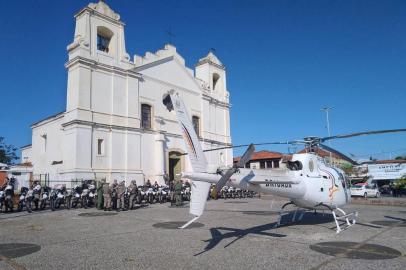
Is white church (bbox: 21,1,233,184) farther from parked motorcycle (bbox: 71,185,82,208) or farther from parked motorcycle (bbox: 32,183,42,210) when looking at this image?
parked motorcycle (bbox: 32,183,42,210)

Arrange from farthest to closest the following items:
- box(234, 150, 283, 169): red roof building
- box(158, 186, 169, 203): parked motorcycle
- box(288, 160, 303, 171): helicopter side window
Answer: box(234, 150, 283, 169): red roof building → box(158, 186, 169, 203): parked motorcycle → box(288, 160, 303, 171): helicopter side window

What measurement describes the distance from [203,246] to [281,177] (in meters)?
3.50

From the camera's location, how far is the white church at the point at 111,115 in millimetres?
25906

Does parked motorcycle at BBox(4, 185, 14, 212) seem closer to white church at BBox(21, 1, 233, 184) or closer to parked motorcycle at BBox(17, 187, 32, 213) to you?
parked motorcycle at BBox(17, 187, 32, 213)

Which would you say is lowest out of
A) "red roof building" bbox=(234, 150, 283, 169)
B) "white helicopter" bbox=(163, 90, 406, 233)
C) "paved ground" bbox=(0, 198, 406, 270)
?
"paved ground" bbox=(0, 198, 406, 270)

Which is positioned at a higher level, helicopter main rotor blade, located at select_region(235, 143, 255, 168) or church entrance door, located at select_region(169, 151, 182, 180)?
church entrance door, located at select_region(169, 151, 182, 180)

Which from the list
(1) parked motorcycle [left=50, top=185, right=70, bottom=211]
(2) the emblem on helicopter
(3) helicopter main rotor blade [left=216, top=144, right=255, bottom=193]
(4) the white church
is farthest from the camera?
(4) the white church

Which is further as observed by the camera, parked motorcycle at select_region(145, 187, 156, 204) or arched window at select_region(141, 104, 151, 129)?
arched window at select_region(141, 104, 151, 129)

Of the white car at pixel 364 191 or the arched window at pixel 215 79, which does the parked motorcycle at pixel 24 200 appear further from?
the white car at pixel 364 191

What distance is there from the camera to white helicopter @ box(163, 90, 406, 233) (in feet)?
27.3

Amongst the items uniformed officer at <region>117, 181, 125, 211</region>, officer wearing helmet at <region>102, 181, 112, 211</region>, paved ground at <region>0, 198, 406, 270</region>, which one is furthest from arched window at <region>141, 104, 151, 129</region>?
paved ground at <region>0, 198, 406, 270</region>

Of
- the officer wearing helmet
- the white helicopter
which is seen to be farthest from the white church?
the white helicopter

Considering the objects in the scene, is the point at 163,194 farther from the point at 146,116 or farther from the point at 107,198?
the point at 146,116

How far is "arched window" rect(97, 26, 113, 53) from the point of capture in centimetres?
2895
